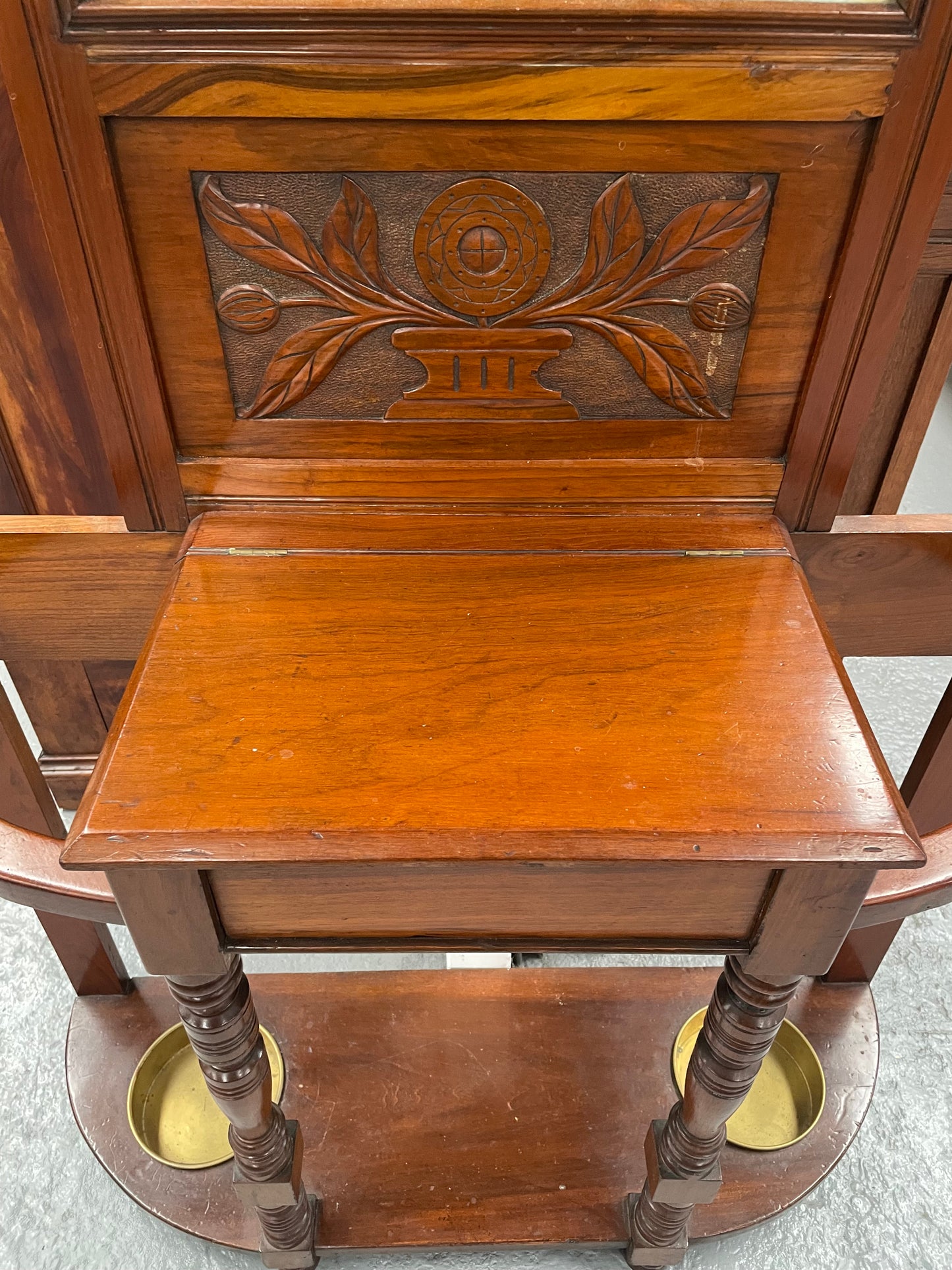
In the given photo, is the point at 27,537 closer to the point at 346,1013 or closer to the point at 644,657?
the point at 644,657

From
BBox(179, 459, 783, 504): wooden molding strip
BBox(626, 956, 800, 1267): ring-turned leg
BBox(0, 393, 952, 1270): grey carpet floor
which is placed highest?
BBox(179, 459, 783, 504): wooden molding strip

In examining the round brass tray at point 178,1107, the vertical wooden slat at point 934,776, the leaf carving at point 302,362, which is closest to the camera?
the leaf carving at point 302,362

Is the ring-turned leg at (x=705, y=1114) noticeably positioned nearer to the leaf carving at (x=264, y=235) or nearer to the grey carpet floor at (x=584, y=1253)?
the grey carpet floor at (x=584, y=1253)

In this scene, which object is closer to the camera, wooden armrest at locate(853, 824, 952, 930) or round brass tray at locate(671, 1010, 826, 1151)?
wooden armrest at locate(853, 824, 952, 930)

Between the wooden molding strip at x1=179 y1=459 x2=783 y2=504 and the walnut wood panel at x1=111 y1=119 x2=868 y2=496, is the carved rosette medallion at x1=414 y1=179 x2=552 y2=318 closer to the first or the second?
the walnut wood panel at x1=111 y1=119 x2=868 y2=496

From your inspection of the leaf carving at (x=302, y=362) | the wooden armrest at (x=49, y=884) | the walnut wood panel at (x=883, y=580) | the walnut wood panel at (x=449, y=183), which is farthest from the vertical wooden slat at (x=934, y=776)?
the wooden armrest at (x=49, y=884)

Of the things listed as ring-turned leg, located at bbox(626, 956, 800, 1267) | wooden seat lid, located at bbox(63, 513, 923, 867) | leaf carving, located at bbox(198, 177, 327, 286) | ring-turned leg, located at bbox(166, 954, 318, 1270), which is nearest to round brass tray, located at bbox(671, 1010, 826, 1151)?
ring-turned leg, located at bbox(626, 956, 800, 1267)

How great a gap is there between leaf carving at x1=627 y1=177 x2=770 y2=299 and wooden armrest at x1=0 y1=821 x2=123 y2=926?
757 millimetres

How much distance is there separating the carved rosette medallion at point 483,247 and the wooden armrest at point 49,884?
2.09ft

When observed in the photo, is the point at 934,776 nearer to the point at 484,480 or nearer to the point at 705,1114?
the point at 705,1114

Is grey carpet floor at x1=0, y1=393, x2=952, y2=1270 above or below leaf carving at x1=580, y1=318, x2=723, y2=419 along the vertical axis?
below

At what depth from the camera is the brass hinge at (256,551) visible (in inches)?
38.7

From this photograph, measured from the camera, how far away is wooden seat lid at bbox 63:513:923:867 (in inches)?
28.9

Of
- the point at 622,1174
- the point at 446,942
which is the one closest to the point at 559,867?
the point at 446,942
